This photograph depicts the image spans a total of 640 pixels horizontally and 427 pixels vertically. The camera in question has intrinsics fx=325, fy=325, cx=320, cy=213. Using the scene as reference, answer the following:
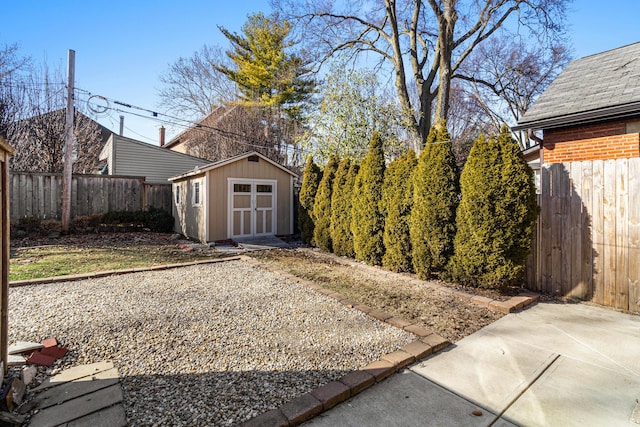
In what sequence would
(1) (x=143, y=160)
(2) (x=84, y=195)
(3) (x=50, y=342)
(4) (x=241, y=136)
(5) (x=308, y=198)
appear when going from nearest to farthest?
(3) (x=50, y=342)
(5) (x=308, y=198)
(2) (x=84, y=195)
(1) (x=143, y=160)
(4) (x=241, y=136)

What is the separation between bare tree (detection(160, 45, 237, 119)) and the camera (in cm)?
2039

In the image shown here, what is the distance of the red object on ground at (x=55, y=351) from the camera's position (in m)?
2.85

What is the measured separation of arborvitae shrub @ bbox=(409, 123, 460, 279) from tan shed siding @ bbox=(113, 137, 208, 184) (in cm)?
1315

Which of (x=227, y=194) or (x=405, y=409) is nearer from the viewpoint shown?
(x=405, y=409)

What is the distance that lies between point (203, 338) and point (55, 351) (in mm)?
1244

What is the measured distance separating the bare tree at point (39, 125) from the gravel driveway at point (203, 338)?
36.9 ft

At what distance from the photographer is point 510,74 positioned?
1823 centimetres

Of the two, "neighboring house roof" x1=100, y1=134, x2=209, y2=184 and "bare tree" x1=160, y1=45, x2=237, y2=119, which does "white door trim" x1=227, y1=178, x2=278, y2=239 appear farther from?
"bare tree" x1=160, y1=45, x2=237, y2=119

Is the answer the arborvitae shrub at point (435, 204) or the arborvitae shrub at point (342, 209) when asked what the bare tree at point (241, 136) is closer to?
the arborvitae shrub at point (342, 209)

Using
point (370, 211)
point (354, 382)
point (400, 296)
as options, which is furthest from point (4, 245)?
point (370, 211)

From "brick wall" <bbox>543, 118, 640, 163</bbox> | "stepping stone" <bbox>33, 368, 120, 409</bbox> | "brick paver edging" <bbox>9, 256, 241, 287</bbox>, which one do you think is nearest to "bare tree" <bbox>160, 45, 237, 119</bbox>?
"brick paver edging" <bbox>9, 256, 241, 287</bbox>

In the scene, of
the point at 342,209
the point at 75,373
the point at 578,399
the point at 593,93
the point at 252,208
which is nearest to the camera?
the point at 578,399

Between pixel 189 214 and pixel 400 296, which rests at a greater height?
pixel 189 214

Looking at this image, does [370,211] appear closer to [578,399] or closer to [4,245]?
[578,399]
